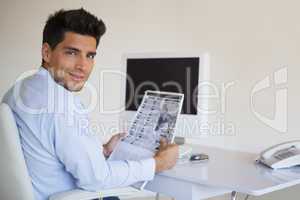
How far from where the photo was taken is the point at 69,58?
1486 millimetres

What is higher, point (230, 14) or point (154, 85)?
point (230, 14)

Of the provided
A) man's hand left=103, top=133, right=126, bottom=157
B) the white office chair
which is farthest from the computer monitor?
the white office chair

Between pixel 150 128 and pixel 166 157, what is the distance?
Answer: 0.20 metres

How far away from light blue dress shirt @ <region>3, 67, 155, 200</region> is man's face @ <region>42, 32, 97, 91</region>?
0.10 m

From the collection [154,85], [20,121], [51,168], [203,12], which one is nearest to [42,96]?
[20,121]

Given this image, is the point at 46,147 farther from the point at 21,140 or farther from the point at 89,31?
the point at 89,31

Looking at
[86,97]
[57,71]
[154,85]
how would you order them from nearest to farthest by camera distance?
[57,71]
[154,85]
[86,97]

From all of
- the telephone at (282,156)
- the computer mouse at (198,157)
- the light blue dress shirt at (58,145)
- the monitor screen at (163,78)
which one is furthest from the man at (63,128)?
the telephone at (282,156)

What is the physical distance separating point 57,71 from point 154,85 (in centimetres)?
53

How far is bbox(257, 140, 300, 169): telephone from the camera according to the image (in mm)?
1577

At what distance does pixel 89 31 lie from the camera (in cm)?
150

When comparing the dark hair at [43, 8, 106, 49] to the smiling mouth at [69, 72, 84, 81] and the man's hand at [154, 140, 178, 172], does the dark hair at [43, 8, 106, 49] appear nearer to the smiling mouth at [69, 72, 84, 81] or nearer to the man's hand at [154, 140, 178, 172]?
the smiling mouth at [69, 72, 84, 81]

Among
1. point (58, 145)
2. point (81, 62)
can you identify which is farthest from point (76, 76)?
point (58, 145)

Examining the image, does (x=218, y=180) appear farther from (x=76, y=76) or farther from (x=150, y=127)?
(x=76, y=76)
